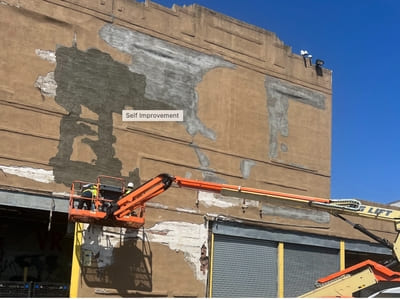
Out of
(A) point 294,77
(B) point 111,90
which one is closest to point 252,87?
(A) point 294,77

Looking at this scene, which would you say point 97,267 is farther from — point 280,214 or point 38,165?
point 280,214

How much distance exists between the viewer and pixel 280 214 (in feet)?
71.4

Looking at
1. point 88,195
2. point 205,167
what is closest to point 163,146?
point 205,167

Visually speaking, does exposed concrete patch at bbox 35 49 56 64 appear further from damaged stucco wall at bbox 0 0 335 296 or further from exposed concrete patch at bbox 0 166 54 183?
exposed concrete patch at bbox 0 166 54 183

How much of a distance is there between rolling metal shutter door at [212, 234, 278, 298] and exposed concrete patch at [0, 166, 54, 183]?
21.9 feet

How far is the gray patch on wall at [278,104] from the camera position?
73.5ft

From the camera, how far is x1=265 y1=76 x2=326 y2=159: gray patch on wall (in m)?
22.4

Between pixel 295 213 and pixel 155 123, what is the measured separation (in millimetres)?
7428

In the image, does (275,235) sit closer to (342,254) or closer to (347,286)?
(342,254)

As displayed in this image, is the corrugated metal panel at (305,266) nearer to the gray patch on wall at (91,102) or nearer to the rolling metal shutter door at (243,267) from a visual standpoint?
the rolling metal shutter door at (243,267)

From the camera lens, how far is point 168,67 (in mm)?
19938

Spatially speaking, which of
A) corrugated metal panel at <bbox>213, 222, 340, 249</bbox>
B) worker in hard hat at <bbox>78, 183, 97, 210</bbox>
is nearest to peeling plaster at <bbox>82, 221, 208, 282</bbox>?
corrugated metal panel at <bbox>213, 222, 340, 249</bbox>

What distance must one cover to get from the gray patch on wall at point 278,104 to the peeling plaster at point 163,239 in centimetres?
518

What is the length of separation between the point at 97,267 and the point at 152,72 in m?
7.30
